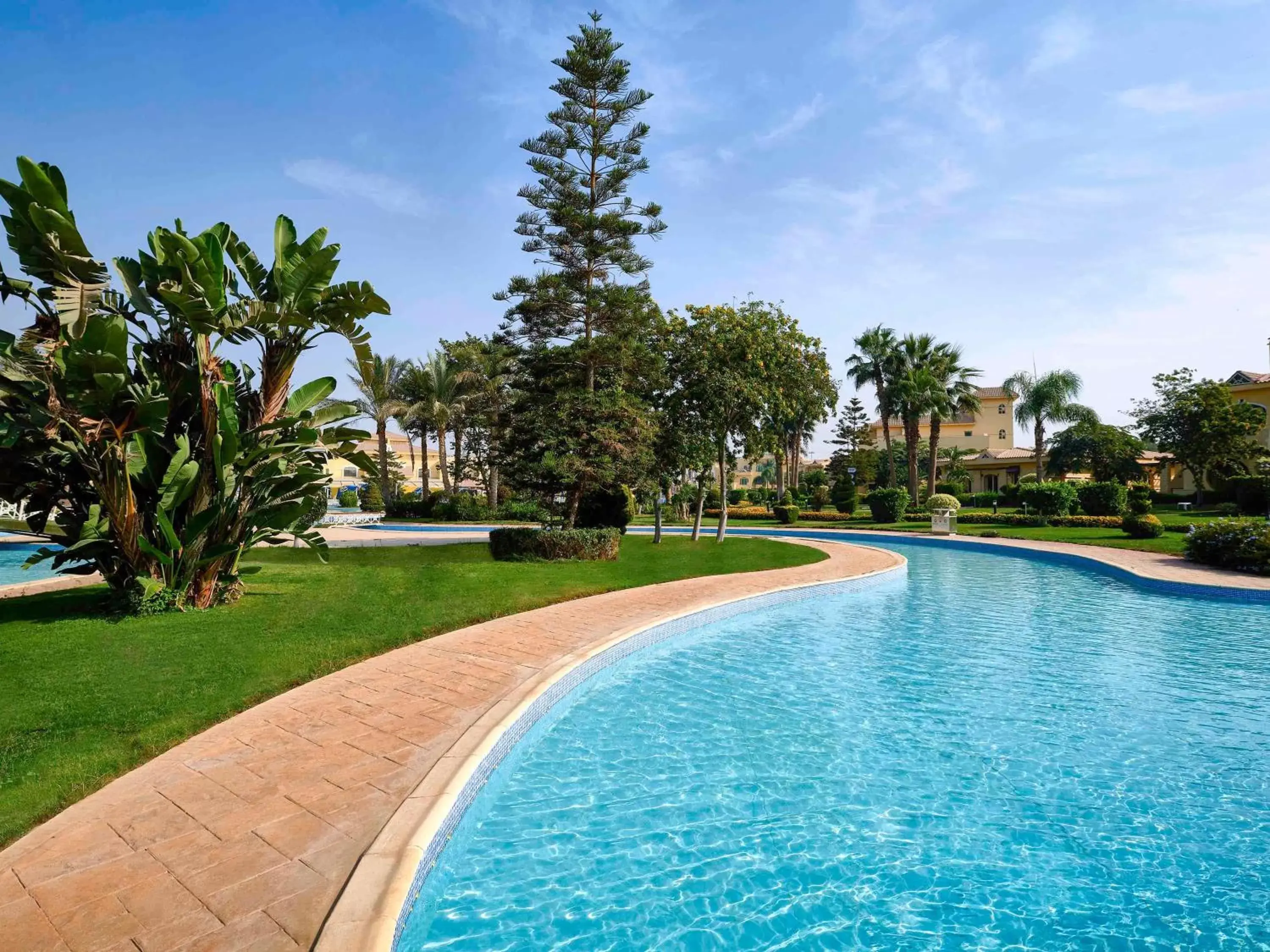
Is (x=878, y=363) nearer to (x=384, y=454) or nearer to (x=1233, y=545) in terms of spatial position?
(x=1233, y=545)

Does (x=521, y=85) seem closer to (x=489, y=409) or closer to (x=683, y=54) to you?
(x=683, y=54)

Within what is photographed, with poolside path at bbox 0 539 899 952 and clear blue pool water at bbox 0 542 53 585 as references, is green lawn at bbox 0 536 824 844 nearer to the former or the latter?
poolside path at bbox 0 539 899 952

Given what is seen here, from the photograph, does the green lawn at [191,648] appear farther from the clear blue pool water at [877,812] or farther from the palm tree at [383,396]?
the palm tree at [383,396]

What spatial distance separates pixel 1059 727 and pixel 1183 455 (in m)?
38.4

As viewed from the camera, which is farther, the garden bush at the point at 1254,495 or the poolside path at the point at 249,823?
the garden bush at the point at 1254,495

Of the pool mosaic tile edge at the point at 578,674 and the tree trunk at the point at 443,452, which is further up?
the tree trunk at the point at 443,452

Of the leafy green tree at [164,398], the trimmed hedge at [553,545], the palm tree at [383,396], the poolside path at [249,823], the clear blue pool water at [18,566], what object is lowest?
the clear blue pool water at [18,566]

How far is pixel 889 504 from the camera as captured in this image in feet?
109

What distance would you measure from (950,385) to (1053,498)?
10539 millimetres

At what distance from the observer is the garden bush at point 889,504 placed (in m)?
33.3

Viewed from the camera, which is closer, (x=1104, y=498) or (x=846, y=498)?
(x=1104, y=498)

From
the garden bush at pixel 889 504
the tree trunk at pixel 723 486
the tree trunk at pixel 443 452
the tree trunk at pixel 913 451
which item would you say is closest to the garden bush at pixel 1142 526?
the garden bush at pixel 889 504

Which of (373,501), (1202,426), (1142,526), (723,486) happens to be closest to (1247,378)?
(1202,426)

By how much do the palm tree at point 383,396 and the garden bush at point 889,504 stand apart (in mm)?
24397
